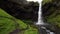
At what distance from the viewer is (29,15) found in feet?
190

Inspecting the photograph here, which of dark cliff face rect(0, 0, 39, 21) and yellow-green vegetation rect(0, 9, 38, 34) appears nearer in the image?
yellow-green vegetation rect(0, 9, 38, 34)

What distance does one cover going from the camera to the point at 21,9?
56.5m

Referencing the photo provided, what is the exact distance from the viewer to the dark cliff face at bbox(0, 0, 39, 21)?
55.4m

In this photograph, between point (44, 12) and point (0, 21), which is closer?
point (0, 21)

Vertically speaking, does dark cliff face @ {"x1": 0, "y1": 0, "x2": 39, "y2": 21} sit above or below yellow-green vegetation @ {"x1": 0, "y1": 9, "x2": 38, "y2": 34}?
above

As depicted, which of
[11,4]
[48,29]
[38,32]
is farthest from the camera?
[11,4]

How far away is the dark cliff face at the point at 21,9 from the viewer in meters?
55.4

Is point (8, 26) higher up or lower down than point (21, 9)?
lower down

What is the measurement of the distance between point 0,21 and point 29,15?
16.2 m

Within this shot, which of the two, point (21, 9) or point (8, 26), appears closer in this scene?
point (8, 26)

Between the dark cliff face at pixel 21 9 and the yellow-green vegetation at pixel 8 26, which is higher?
the dark cliff face at pixel 21 9

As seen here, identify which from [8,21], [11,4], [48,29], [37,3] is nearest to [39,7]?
[37,3]

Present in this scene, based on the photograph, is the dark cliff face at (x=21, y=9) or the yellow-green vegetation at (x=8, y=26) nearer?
the yellow-green vegetation at (x=8, y=26)

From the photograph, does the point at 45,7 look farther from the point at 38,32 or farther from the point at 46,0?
the point at 38,32
